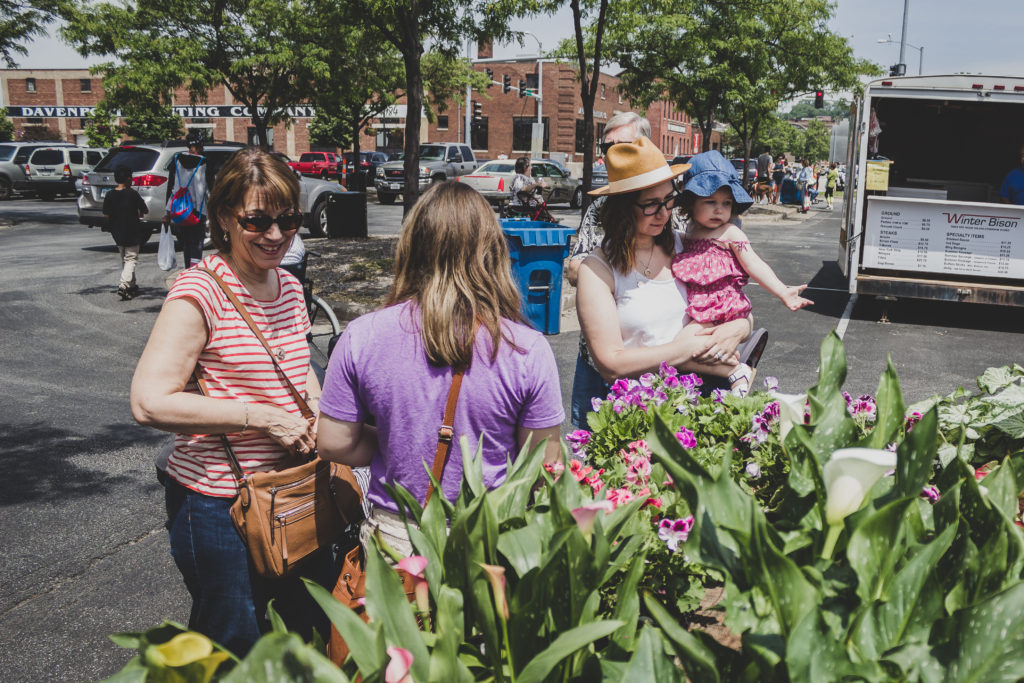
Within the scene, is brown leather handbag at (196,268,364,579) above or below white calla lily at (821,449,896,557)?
below

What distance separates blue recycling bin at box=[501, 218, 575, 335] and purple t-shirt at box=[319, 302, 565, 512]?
5508 mm

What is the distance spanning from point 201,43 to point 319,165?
17.2 meters

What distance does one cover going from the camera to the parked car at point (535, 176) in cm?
2561

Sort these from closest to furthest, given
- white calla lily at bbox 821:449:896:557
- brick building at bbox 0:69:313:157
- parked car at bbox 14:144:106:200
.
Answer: white calla lily at bbox 821:449:896:557 → parked car at bbox 14:144:106:200 → brick building at bbox 0:69:313:157

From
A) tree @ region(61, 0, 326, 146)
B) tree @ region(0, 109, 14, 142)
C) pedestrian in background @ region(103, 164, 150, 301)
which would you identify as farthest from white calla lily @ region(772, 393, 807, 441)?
tree @ region(0, 109, 14, 142)

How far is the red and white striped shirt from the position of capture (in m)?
2.24

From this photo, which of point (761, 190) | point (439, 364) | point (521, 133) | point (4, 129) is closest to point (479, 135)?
point (521, 133)

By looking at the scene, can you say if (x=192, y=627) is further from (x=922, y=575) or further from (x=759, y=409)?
(x=922, y=575)

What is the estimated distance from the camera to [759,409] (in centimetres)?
235

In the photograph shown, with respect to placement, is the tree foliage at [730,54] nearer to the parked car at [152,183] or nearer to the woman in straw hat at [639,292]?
the parked car at [152,183]

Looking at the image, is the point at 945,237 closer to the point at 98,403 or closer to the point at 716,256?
the point at 716,256

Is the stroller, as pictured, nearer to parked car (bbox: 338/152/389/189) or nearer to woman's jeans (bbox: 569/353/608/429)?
woman's jeans (bbox: 569/353/608/429)

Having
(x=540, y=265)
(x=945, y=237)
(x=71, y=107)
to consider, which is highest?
(x=71, y=107)

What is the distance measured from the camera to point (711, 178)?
3078 mm
